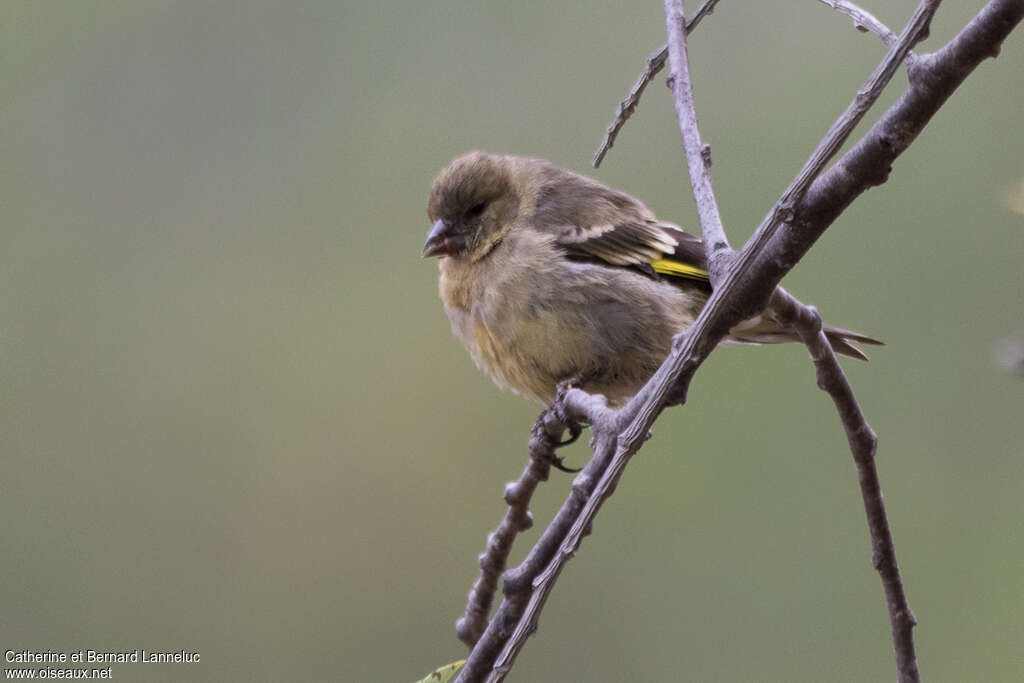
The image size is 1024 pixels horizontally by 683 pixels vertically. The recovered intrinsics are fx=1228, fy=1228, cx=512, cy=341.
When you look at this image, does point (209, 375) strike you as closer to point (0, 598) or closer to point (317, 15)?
point (0, 598)

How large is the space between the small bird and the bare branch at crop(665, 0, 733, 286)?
99 centimetres

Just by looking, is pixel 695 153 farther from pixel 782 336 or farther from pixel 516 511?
pixel 782 336

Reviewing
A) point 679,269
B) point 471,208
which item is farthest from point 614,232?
point 471,208

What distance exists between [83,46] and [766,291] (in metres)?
4.87

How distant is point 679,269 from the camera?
3.25 metres

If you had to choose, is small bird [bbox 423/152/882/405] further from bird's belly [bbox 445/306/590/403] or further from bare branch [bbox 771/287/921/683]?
bare branch [bbox 771/287/921/683]

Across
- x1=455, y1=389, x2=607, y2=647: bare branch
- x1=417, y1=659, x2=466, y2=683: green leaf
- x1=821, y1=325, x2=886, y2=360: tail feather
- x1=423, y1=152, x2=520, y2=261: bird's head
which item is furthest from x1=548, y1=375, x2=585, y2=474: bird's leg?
x1=417, y1=659, x2=466, y2=683: green leaf

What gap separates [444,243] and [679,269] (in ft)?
2.22

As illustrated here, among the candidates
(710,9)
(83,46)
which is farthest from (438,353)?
(710,9)

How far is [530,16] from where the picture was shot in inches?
219

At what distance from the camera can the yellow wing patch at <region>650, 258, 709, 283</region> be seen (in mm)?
3246

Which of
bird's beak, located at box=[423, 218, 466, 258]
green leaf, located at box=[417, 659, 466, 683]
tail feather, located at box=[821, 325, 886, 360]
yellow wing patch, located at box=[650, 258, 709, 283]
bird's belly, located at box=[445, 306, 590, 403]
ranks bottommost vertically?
green leaf, located at box=[417, 659, 466, 683]

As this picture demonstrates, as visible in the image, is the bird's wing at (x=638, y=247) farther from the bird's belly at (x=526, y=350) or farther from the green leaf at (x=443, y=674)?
the green leaf at (x=443, y=674)

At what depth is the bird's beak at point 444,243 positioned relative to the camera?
346 centimetres
